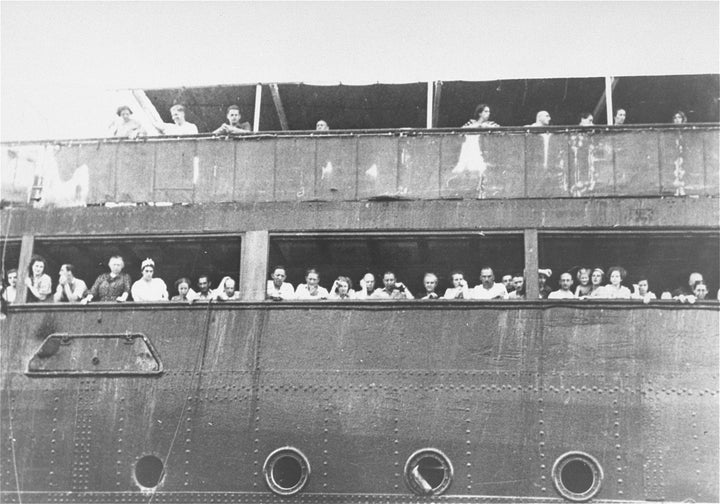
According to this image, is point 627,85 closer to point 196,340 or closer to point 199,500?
point 196,340

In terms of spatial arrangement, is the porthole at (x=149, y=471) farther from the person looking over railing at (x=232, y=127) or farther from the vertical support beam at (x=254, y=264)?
the person looking over railing at (x=232, y=127)

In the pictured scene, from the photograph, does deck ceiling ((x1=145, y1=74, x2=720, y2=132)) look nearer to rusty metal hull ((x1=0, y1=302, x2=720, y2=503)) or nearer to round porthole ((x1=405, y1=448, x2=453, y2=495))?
rusty metal hull ((x1=0, y1=302, x2=720, y2=503))

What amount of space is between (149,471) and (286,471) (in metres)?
1.80

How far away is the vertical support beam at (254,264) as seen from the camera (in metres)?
11.5

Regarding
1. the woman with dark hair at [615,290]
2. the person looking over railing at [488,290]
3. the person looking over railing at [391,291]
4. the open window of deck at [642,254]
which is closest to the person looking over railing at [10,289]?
the person looking over railing at [391,291]

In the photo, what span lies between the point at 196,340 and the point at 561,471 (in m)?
4.88

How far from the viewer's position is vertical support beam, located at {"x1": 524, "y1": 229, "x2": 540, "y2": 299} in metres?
11.1

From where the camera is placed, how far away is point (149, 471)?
1121 cm

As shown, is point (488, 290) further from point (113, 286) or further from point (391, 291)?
point (113, 286)

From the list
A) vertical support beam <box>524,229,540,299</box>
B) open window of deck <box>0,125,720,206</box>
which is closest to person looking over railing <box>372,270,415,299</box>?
open window of deck <box>0,125,720,206</box>

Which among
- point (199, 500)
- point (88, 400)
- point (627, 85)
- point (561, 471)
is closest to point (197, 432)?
point (199, 500)

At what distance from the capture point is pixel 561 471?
10.5m

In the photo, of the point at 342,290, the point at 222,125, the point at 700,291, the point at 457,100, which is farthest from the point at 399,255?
the point at 700,291

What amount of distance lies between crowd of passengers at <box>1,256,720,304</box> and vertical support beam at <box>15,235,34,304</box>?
56 millimetres
